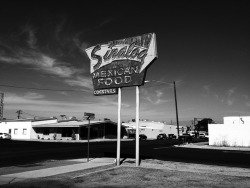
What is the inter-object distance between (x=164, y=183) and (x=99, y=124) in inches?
1833

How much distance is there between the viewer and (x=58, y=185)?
7.96m

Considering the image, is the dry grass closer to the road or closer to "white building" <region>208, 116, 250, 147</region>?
the road

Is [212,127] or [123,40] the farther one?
[212,127]

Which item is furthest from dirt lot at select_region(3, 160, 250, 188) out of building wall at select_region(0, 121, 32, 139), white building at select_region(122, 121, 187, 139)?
white building at select_region(122, 121, 187, 139)

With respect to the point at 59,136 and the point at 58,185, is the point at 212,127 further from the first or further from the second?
the point at 59,136

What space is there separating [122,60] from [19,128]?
163 feet

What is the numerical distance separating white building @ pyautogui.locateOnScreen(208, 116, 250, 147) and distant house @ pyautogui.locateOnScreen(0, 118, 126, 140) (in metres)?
24.3

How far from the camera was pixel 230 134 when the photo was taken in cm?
3192

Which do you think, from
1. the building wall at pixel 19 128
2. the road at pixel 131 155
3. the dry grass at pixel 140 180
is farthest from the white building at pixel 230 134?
the building wall at pixel 19 128

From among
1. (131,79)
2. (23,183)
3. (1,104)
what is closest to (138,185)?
(23,183)

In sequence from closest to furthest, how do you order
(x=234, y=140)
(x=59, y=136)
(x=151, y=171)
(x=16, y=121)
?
1. (x=151, y=171)
2. (x=234, y=140)
3. (x=59, y=136)
4. (x=16, y=121)

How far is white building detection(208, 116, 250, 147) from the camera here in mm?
30780

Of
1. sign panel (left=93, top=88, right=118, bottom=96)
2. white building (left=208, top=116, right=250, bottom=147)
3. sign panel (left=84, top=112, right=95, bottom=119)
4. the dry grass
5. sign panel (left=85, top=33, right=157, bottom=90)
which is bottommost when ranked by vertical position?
the dry grass

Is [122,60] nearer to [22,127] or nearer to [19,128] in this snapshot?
[22,127]
